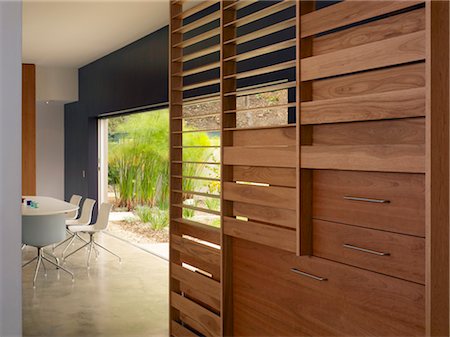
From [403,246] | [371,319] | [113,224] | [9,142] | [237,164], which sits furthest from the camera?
[113,224]

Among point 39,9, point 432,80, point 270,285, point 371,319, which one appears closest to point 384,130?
point 432,80

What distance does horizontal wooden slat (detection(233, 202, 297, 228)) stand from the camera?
3.35 m

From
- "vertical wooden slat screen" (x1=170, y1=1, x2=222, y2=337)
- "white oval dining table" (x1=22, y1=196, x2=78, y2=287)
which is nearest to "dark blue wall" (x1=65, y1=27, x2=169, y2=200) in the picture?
"white oval dining table" (x1=22, y1=196, x2=78, y2=287)

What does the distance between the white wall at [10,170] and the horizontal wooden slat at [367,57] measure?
5.95 ft

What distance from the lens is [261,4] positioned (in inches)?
196

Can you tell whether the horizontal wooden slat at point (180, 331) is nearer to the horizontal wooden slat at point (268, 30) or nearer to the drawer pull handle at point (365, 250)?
the drawer pull handle at point (365, 250)

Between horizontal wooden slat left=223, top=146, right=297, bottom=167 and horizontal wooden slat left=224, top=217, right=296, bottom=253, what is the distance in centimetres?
36

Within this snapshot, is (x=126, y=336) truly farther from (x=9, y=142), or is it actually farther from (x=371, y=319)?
(x=9, y=142)

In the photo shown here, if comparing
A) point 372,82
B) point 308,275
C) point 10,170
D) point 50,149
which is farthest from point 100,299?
point 50,149

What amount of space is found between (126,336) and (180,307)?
0.56m

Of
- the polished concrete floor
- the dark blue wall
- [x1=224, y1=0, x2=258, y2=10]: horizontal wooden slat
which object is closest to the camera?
[x1=224, y1=0, x2=258, y2=10]: horizontal wooden slat

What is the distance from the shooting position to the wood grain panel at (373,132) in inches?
101

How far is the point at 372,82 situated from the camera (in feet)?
9.15

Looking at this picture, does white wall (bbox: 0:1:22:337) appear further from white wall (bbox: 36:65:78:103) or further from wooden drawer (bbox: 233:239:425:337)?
white wall (bbox: 36:65:78:103)
